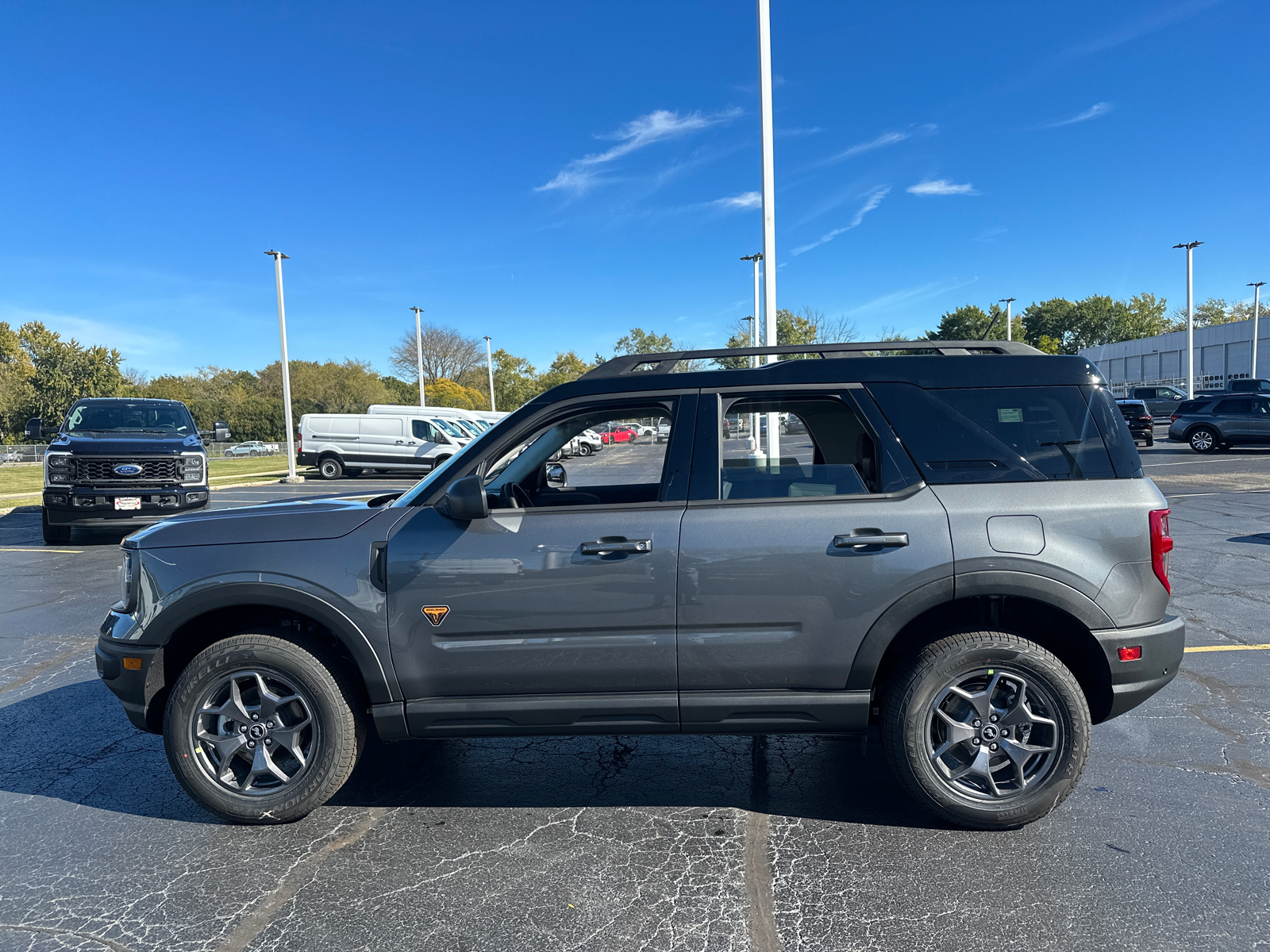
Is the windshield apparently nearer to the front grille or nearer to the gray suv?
the front grille

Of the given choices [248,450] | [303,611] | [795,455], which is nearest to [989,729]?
[795,455]

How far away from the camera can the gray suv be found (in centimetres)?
312

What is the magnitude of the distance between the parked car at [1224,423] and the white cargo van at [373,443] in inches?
910

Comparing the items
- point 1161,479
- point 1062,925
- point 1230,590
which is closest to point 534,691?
point 1062,925

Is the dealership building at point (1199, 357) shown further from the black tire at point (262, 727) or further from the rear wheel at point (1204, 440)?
the black tire at point (262, 727)

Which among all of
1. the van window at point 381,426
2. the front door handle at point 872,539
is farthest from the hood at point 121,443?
the van window at point 381,426

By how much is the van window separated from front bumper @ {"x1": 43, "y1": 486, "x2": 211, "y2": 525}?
15.9 meters

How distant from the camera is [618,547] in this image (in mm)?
3117

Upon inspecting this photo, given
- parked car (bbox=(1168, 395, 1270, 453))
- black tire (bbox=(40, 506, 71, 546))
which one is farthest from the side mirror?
parked car (bbox=(1168, 395, 1270, 453))

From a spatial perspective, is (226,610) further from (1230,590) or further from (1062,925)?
(1230,590)

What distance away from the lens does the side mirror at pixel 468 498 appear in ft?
10.2

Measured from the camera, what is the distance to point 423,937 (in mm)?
2572

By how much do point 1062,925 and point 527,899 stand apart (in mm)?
1773

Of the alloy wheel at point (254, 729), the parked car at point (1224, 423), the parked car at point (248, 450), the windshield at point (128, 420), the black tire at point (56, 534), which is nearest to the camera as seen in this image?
the alloy wheel at point (254, 729)
